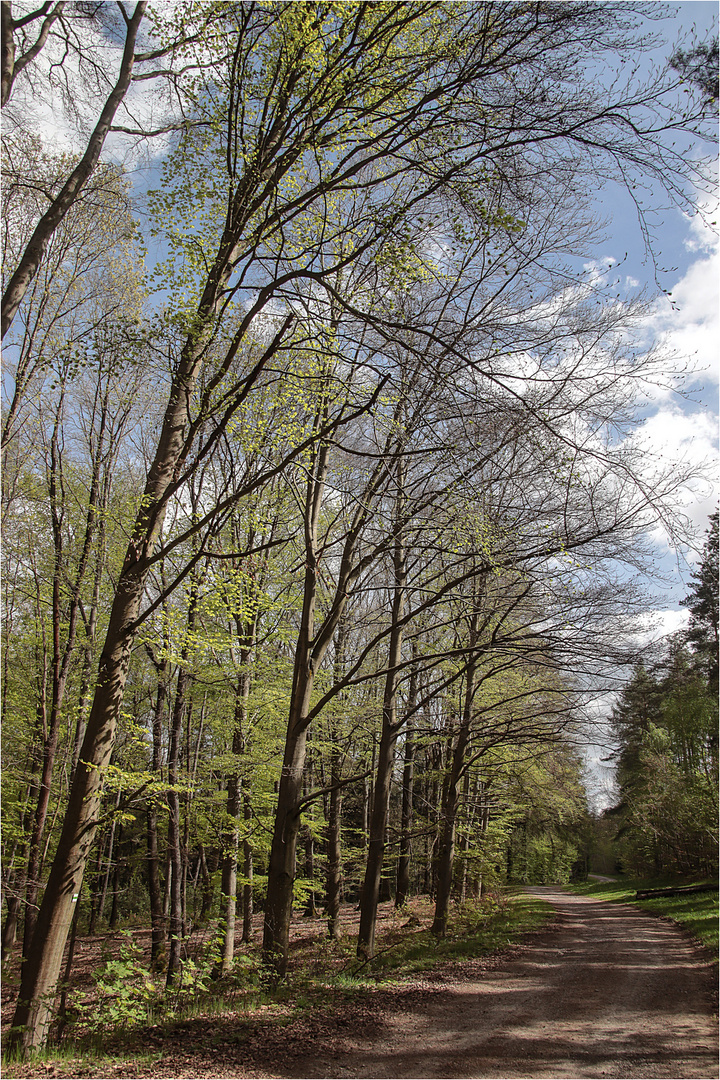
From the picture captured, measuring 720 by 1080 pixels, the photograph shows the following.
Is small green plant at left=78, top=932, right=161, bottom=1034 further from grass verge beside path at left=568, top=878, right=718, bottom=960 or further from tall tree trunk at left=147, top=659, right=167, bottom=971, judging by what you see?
grass verge beside path at left=568, top=878, right=718, bottom=960

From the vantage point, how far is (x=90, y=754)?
5.47 m

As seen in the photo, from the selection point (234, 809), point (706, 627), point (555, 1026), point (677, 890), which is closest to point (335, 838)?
point (234, 809)

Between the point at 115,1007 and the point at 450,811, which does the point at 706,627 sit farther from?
the point at 115,1007

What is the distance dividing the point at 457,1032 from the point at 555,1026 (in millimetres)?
1151

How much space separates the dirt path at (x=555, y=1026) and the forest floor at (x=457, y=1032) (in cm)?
2

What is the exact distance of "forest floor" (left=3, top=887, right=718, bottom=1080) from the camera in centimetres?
469

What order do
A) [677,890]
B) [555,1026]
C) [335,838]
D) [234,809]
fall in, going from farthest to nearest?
1. [677,890]
2. [335,838]
3. [234,809]
4. [555,1026]

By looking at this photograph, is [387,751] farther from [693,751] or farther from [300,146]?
[693,751]

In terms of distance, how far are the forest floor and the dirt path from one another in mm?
16

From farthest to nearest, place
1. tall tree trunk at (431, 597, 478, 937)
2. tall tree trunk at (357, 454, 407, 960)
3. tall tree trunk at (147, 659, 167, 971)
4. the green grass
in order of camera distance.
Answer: tall tree trunk at (431, 597, 478, 937) < tall tree trunk at (357, 454, 407, 960) < the green grass < tall tree trunk at (147, 659, 167, 971)

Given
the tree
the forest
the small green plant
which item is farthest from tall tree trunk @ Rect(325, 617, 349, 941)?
the tree

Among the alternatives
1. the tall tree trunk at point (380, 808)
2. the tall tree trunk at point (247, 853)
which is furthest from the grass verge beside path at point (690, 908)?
the tall tree trunk at point (247, 853)

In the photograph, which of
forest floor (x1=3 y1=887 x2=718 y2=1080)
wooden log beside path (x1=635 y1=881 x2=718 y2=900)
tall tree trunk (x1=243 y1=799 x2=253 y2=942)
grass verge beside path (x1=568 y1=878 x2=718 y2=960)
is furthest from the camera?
wooden log beside path (x1=635 y1=881 x2=718 y2=900)

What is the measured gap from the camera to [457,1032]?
230 inches
